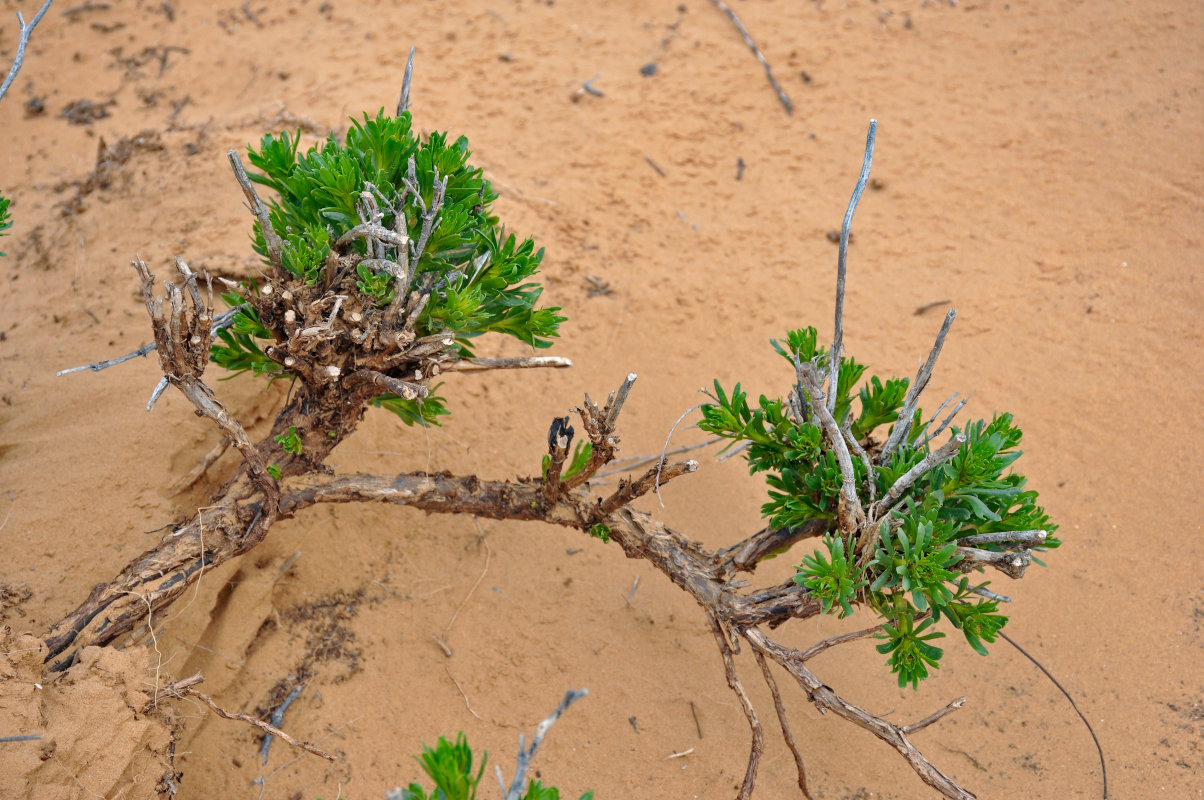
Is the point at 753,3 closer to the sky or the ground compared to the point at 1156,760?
closer to the sky

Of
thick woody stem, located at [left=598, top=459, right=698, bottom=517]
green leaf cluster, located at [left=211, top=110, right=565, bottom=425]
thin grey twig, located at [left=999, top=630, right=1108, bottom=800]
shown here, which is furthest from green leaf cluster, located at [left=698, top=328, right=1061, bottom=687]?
green leaf cluster, located at [left=211, top=110, right=565, bottom=425]

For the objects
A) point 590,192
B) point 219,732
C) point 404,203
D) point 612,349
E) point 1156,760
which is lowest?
point 219,732

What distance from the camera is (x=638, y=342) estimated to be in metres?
3.98

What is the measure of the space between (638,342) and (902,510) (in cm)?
189

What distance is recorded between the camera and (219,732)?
8.71 feet

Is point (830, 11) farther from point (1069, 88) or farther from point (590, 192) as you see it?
point (590, 192)

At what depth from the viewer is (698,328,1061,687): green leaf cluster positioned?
2.12 m

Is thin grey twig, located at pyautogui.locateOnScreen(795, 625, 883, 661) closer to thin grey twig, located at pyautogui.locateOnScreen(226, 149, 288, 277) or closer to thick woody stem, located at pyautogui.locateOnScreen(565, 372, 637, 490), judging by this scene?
thick woody stem, located at pyautogui.locateOnScreen(565, 372, 637, 490)

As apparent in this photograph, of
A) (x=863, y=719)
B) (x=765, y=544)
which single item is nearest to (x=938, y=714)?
(x=863, y=719)

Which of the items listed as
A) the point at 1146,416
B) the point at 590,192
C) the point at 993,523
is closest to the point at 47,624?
A: the point at 993,523

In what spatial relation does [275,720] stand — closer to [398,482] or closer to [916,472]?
[398,482]

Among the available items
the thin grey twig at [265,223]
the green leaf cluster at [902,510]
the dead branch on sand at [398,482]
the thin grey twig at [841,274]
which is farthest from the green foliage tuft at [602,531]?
the thin grey twig at [265,223]

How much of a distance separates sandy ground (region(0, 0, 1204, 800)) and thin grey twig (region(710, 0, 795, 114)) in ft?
0.24

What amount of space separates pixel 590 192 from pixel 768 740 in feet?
9.89
